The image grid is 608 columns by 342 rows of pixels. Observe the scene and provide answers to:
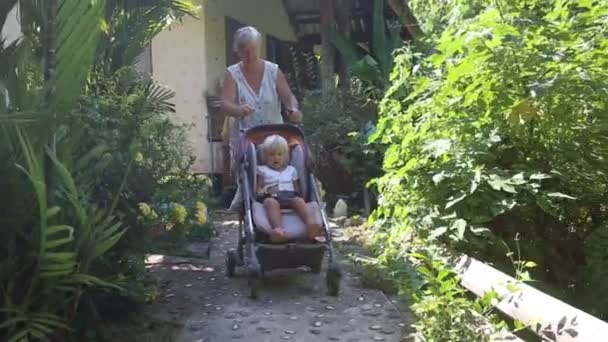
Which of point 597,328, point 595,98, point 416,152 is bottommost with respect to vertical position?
point 597,328

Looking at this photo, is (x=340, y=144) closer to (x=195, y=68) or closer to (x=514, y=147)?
(x=195, y=68)

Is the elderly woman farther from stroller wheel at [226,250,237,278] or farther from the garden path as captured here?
the garden path

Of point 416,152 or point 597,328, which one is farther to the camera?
point 416,152

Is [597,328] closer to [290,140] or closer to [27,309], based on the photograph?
[27,309]

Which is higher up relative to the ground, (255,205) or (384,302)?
(255,205)

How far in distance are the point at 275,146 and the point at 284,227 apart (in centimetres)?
60

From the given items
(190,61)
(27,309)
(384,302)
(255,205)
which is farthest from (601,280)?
(190,61)

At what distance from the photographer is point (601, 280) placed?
3.97m

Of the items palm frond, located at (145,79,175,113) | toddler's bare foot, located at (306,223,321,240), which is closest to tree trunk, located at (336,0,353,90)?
palm frond, located at (145,79,175,113)

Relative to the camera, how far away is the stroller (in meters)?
4.26

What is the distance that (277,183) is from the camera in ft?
15.1

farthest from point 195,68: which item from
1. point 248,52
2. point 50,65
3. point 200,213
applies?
point 50,65

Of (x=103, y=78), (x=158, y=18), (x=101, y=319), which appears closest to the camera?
(x=101, y=319)

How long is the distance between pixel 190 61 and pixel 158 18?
3551 millimetres
